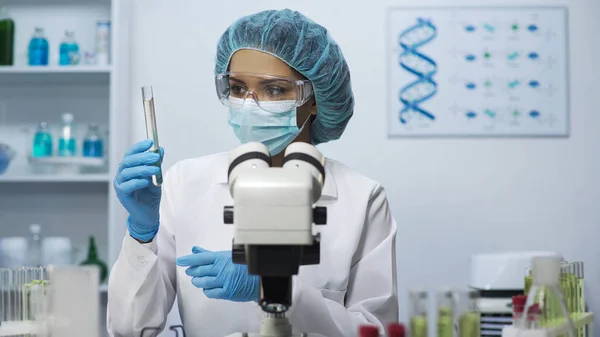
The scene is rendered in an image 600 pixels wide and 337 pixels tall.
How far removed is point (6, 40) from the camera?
2.73 metres

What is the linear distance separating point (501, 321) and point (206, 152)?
4.64ft

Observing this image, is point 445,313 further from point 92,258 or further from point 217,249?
point 92,258

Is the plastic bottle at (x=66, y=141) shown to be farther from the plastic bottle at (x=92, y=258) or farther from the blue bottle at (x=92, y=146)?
the plastic bottle at (x=92, y=258)

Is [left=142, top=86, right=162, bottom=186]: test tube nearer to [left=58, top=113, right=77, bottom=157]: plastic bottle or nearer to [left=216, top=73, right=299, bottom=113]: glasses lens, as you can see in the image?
[left=216, top=73, right=299, bottom=113]: glasses lens

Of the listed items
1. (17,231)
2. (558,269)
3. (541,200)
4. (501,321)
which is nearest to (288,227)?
(558,269)

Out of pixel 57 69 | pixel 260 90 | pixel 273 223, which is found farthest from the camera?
pixel 57 69

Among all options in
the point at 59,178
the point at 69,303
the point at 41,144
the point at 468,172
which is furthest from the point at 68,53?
the point at 69,303

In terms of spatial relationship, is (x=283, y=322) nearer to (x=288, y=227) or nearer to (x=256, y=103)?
(x=288, y=227)

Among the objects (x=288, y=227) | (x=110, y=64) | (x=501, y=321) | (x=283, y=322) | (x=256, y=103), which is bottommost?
(x=501, y=321)

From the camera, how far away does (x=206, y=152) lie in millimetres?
2734

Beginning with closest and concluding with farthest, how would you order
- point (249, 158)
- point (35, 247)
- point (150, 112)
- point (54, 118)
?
point (249, 158) < point (150, 112) < point (35, 247) < point (54, 118)

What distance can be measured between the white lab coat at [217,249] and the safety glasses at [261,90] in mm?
209

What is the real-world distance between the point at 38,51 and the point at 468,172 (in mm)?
1711

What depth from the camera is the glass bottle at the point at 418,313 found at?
0.85 meters
